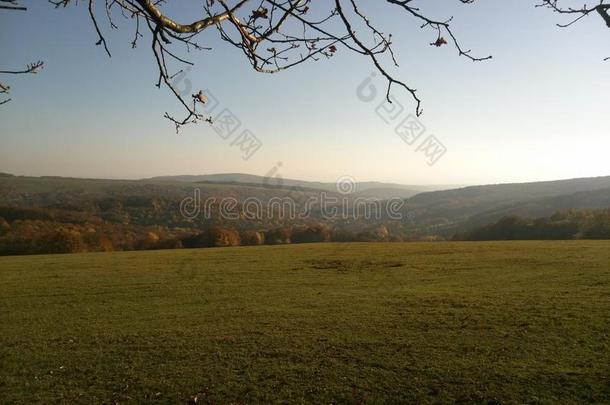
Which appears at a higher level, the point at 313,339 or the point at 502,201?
the point at 502,201

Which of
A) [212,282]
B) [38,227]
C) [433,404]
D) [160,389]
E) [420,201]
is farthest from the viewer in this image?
[420,201]

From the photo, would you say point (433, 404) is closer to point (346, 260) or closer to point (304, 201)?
point (346, 260)

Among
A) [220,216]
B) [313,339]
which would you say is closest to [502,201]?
[220,216]

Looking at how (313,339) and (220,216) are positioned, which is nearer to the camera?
(313,339)

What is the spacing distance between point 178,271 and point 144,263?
252 inches

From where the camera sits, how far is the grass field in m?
8.07

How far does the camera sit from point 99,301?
1745 centimetres

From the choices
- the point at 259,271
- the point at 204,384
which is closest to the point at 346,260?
the point at 259,271

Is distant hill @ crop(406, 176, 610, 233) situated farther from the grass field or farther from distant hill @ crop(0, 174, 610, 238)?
the grass field

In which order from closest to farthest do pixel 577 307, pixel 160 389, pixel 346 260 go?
pixel 160 389, pixel 577 307, pixel 346 260

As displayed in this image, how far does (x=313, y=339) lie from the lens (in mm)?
11094

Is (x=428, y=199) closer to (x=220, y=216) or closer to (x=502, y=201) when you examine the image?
(x=502, y=201)

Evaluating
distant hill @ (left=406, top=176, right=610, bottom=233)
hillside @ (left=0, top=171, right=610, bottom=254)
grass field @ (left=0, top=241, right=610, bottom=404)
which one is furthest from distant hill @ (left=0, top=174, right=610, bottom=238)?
grass field @ (left=0, top=241, right=610, bottom=404)

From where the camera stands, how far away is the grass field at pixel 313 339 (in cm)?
807
